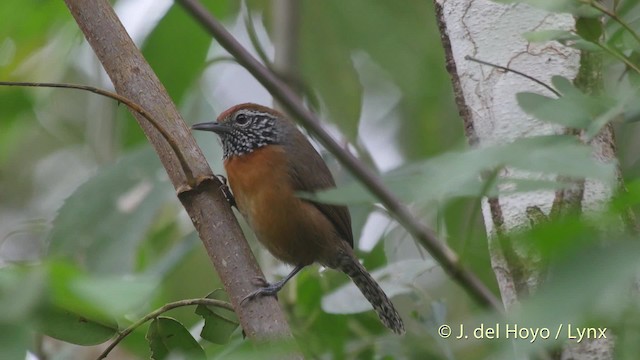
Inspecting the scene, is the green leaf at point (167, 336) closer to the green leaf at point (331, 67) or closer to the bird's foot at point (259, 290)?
the bird's foot at point (259, 290)

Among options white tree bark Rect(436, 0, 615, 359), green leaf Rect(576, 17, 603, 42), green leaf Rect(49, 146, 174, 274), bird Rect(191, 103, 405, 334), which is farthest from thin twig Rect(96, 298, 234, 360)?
bird Rect(191, 103, 405, 334)

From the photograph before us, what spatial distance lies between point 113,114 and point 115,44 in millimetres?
2276

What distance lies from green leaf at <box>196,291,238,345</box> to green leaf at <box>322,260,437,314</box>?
1.85 ft

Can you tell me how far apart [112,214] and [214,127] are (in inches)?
35.6

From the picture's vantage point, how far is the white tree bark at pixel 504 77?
2283 mm

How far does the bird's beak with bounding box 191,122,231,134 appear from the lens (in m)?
3.96

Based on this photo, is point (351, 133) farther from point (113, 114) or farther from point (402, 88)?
point (113, 114)

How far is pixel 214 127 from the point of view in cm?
414

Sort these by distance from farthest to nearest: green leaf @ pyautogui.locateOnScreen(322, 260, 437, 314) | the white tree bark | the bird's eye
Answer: the bird's eye, green leaf @ pyautogui.locateOnScreen(322, 260, 437, 314), the white tree bark

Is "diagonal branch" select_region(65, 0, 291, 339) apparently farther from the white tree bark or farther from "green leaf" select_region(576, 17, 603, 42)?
"green leaf" select_region(576, 17, 603, 42)

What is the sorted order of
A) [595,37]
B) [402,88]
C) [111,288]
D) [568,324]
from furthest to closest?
1. [402,88]
2. [595,37]
3. [111,288]
4. [568,324]

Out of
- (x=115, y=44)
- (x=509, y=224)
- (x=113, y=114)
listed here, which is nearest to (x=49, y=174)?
(x=113, y=114)

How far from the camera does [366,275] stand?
386 centimetres

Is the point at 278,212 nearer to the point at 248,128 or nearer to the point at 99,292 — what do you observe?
the point at 248,128
